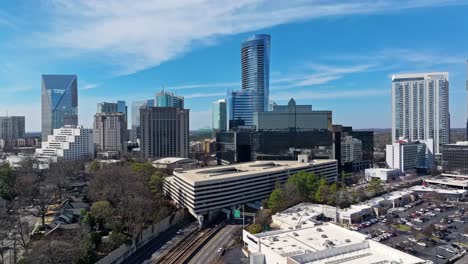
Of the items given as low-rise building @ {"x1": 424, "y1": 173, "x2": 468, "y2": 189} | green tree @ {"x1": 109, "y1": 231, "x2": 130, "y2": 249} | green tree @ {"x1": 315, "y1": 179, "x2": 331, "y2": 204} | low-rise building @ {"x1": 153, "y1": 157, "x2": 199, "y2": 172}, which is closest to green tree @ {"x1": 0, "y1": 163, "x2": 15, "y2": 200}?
green tree @ {"x1": 109, "y1": 231, "x2": 130, "y2": 249}

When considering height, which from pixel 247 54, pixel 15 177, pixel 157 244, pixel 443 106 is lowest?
pixel 157 244

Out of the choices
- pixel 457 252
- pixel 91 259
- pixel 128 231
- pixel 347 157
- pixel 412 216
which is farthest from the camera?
pixel 347 157

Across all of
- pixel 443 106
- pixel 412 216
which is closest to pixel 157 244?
pixel 412 216

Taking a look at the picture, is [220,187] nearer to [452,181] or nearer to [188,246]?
[188,246]

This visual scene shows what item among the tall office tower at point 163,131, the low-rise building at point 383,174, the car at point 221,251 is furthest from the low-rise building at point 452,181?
the tall office tower at point 163,131

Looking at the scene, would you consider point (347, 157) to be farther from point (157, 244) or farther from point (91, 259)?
point (91, 259)

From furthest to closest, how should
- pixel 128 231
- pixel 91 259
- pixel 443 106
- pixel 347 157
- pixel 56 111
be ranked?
pixel 56 111
pixel 443 106
pixel 347 157
pixel 128 231
pixel 91 259

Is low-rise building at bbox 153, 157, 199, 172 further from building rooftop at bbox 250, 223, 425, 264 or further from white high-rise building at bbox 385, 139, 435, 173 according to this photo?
white high-rise building at bbox 385, 139, 435, 173
